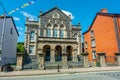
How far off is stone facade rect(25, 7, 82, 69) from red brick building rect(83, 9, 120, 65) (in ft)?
14.2

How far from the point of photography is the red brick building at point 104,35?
21555 mm

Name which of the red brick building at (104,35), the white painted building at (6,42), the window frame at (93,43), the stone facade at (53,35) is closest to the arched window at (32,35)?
the stone facade at (53,35)

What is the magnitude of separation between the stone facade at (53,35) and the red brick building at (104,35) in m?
4.33

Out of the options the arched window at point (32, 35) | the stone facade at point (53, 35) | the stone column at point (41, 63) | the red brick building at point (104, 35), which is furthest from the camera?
the arched window at point (32, 35)

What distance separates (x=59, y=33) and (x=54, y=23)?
321 cm

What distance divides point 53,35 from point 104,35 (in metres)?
13.4

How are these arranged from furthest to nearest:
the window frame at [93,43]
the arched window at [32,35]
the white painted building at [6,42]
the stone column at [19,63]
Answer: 1. the arched window at [32,35]
2. the window frame at [93,43]
3. the white painted building at [6,42]
4. the stone column at [19,63]

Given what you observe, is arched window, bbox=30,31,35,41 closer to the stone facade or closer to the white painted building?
the stone facade

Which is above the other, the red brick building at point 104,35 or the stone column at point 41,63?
the red brick building at point 104,35

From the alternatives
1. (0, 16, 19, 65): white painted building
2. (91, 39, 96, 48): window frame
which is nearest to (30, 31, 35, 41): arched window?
(0, 16, 19, 65): white painted building

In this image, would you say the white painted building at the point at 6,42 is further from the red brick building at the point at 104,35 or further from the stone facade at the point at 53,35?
the red brick building at the point at 104,35

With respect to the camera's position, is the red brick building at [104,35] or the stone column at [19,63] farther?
the red brick building at [104,35]

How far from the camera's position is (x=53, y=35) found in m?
31.4

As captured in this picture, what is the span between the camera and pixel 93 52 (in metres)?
28.3
